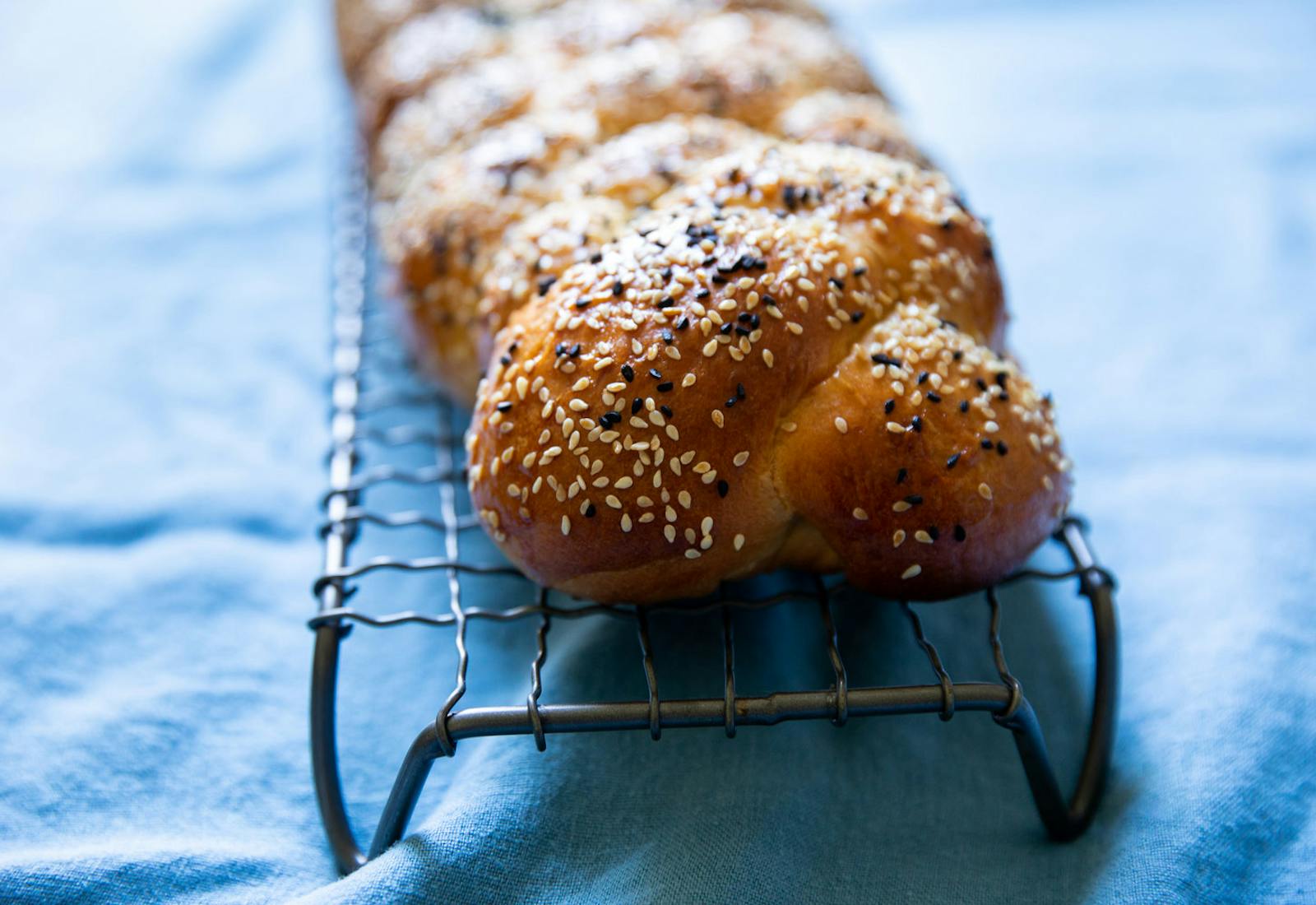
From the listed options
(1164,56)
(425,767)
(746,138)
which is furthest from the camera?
(1164,56)

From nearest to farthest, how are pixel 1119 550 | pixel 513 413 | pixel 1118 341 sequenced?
pixel 513 413 → pixel 1119 550 → pixel 1118 341

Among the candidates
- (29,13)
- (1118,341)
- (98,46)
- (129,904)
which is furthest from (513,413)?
(29,13)

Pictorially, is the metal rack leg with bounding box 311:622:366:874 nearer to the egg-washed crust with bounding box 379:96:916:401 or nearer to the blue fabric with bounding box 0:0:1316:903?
the blue fabric with bounding box 0:0:1316:903

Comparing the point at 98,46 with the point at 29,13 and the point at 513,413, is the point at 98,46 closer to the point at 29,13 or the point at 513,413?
the point at 29,13

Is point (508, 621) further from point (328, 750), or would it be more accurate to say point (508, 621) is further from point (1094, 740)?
point (1094, 740)

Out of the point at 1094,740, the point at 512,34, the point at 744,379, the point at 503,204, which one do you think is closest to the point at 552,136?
the point at 503,204

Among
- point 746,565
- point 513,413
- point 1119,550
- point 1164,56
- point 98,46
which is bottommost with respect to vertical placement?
point 1119,550

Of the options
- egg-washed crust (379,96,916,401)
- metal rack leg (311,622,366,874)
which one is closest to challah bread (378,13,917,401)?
egg-washed crust (379,96,916,401)

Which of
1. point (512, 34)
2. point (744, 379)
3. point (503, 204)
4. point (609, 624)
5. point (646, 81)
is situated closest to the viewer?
point (744, 379)
